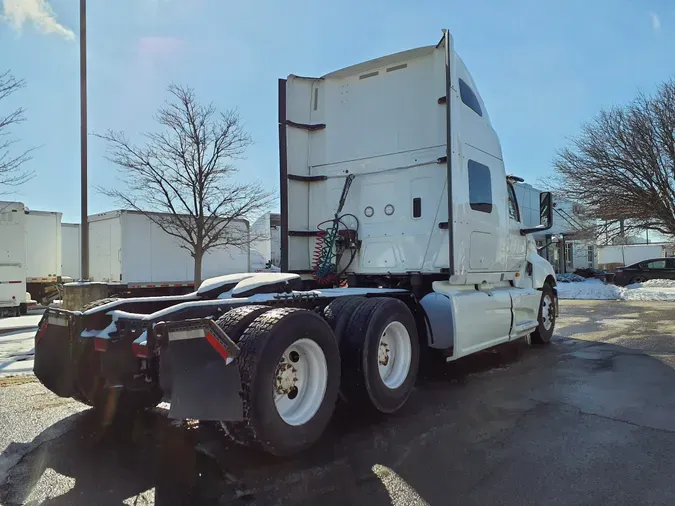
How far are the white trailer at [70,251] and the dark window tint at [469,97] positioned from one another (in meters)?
19.2

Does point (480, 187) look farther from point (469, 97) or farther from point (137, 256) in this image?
point (137, 256)

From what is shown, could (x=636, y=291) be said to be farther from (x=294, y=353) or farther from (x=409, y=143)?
(x=294, y=353)

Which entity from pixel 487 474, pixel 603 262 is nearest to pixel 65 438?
pixel 487 474

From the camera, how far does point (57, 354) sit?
454 centimetres

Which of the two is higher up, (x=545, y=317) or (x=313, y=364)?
(x=313, y=364)

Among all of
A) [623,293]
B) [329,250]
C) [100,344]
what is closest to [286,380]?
[100,344]

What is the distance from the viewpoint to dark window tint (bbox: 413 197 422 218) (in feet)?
21.3

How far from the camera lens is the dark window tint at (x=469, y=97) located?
20.9ft

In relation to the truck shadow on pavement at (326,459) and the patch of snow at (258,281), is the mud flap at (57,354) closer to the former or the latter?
the truck shadow on pavement at (326,459)

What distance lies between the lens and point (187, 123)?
17.3 metres

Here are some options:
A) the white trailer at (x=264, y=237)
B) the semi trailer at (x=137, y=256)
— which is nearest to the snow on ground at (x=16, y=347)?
the semi trailer at (x=137, y=256)

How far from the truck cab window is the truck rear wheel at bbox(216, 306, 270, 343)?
530 centimetres

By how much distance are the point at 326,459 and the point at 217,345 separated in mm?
1259

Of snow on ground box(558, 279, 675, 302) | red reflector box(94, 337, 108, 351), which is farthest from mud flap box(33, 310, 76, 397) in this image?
snow on ground box(558, 279, 675, 302)
